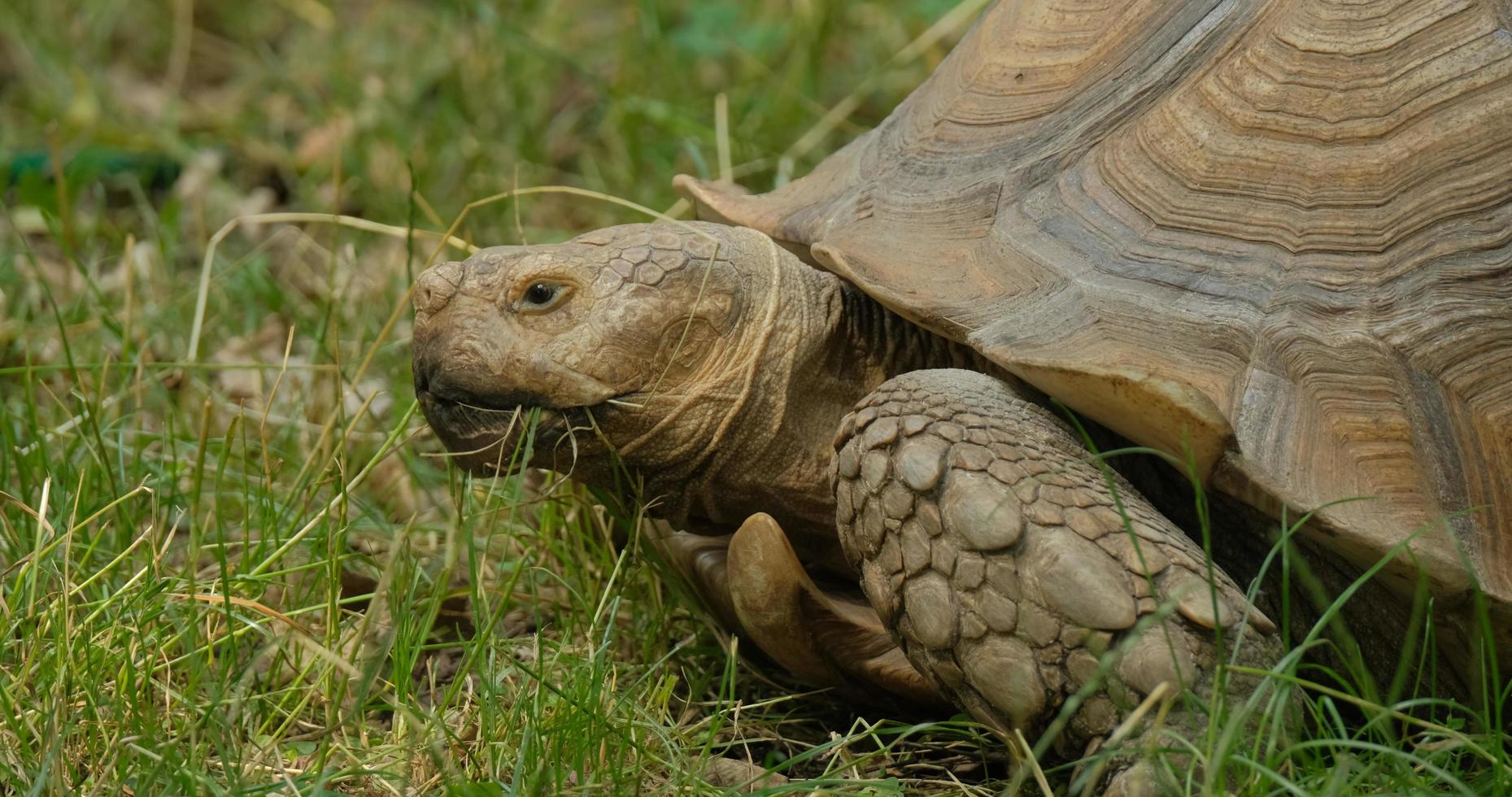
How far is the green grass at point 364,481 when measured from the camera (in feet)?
6.74

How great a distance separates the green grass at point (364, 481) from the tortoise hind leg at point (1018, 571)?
0.45 feet

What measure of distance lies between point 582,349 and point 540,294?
13 centimetres

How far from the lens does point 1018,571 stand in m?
1.98

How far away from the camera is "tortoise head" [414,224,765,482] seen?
2.36 meters

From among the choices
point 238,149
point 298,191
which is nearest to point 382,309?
point 298,191

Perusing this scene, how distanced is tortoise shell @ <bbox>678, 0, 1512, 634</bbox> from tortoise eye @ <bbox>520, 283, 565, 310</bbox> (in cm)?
48

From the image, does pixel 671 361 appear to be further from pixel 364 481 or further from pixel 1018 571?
pixel 364 481

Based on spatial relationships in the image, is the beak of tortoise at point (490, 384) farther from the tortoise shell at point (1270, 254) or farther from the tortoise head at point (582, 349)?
the tortoise shell at point (1270, 254)

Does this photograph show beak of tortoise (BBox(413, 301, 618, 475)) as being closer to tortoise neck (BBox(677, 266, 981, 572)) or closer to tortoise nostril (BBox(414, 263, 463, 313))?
tortoise nostril (BBox(414, 263, 463, 313))

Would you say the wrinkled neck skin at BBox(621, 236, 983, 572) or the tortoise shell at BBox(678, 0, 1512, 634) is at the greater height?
the tortoise shell at BBox(678, 0, 1512, 634)

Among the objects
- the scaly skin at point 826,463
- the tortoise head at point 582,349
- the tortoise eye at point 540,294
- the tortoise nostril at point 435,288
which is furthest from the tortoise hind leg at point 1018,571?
the tortoise nostril at point 435,288

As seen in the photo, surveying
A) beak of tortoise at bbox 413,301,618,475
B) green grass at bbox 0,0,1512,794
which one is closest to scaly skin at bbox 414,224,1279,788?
beak of tortoise at bbox 413,301,618,475

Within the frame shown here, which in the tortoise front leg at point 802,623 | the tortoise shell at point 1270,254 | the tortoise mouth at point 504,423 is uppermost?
the tortoise shell at point 1270,254

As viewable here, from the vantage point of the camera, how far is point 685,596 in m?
2.66
